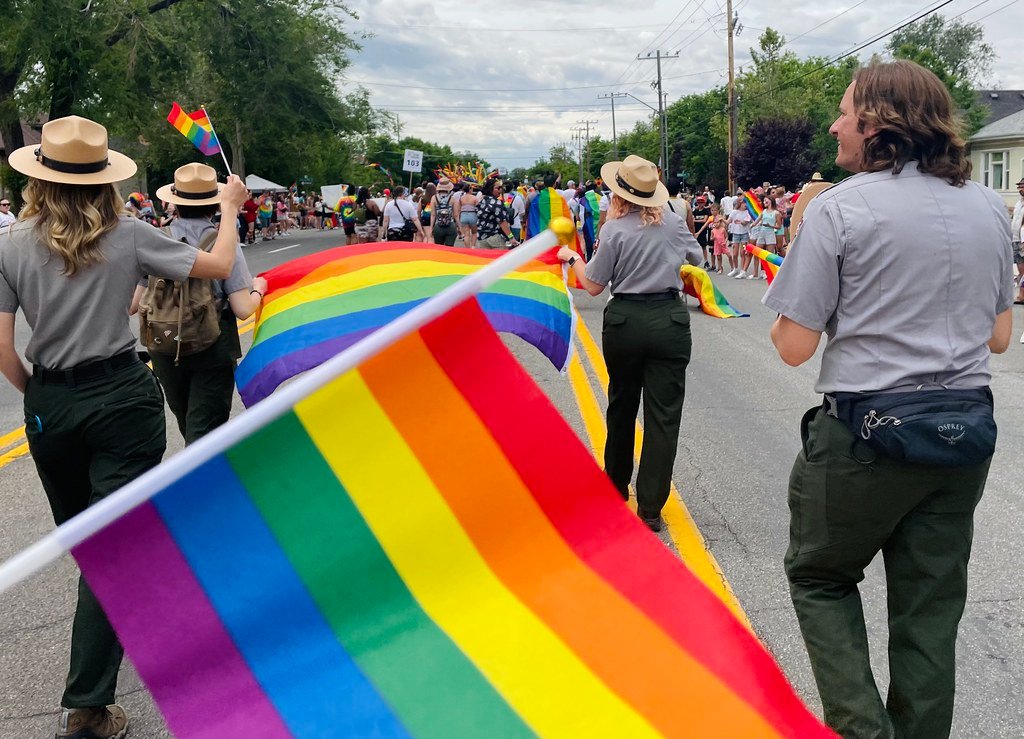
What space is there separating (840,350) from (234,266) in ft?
7.87

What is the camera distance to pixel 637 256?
459cm

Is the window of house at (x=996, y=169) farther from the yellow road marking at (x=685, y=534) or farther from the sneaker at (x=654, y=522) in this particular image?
the sneaker at (x=654, y=522)

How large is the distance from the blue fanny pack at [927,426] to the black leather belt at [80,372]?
220cm

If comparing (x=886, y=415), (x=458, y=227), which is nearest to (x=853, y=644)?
(x=886, y=415)

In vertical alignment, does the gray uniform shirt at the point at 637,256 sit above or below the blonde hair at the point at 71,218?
below

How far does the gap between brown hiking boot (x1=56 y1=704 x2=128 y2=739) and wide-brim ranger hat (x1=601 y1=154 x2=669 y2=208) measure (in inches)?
117

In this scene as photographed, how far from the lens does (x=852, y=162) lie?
2.51 m

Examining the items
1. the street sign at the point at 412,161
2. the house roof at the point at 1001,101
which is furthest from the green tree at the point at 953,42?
the street sign at the point at 412,161

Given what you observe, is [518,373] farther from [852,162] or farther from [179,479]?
[852,162]

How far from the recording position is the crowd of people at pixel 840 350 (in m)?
2.39

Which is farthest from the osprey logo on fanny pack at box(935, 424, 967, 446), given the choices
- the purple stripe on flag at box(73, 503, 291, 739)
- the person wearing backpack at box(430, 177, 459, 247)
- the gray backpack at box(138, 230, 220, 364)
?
the person wearing backpack at box(430, 177, 459, 247)

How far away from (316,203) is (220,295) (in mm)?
60051

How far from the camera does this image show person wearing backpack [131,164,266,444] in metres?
4.05

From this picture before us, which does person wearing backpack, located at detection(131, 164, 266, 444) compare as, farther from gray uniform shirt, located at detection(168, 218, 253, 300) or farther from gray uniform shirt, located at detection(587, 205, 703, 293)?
gray uniform shirt, located at detection(587, 205, 703, 293)
